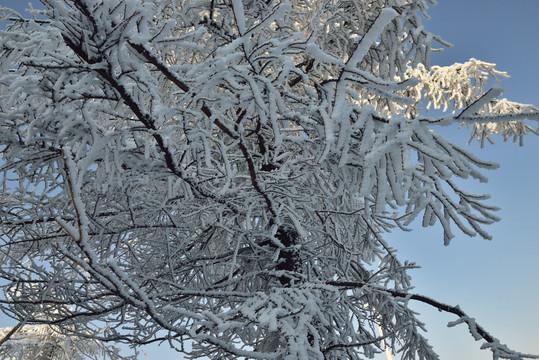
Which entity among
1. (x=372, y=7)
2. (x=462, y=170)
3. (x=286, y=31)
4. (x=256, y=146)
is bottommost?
(x=462, y=170)

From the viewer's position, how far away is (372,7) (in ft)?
14.7

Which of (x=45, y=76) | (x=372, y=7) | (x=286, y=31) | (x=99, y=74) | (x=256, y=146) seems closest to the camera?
(x=99, y=74)

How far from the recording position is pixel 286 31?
4.12 m

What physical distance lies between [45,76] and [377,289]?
2.59 m

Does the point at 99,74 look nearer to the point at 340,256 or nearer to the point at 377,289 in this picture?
the point at 377,289

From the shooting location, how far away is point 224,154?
1991mm

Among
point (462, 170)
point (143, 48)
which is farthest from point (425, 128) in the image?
point (143, 48)

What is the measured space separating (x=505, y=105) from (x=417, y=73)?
77.1 inches

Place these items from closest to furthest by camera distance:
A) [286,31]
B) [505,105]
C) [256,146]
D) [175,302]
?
[175,302], [286,31], [256,146], [505,105]

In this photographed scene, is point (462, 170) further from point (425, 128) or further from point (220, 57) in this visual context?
point (220, 57)

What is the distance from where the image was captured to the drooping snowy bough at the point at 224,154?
61.1 inches

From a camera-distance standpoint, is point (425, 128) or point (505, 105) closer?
point (425, 128)

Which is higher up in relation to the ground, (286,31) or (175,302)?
(286,31)

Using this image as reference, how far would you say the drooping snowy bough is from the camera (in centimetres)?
155
